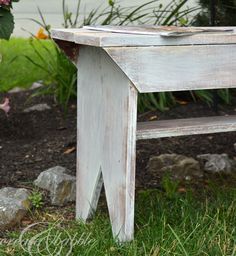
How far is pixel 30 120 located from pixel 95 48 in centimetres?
191

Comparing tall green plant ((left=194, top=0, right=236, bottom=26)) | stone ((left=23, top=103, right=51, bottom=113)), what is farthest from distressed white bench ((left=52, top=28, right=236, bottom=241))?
stone ((left=23, top=103, right=51, bottom=113))

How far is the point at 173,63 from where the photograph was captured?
2.56 meters

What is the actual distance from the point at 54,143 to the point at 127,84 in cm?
164

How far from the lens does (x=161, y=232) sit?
108 inches

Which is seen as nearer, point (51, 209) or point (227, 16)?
point (51, 209)

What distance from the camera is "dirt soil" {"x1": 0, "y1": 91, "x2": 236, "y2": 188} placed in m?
3.68

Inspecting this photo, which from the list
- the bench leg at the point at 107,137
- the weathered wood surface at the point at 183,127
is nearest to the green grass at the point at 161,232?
the bench leg at the point at 107,137

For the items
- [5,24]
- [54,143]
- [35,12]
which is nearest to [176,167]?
[54,143]

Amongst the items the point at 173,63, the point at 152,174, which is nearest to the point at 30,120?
the point at 152,174

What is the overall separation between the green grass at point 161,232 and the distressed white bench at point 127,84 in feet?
0.32

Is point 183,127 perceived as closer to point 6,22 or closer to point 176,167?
point 176,167

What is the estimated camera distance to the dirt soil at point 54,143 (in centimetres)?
368

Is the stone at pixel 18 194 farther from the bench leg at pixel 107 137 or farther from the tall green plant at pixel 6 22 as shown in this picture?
the tall green plant at pixel 6 22

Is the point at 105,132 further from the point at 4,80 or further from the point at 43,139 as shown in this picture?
the point at 4,80
